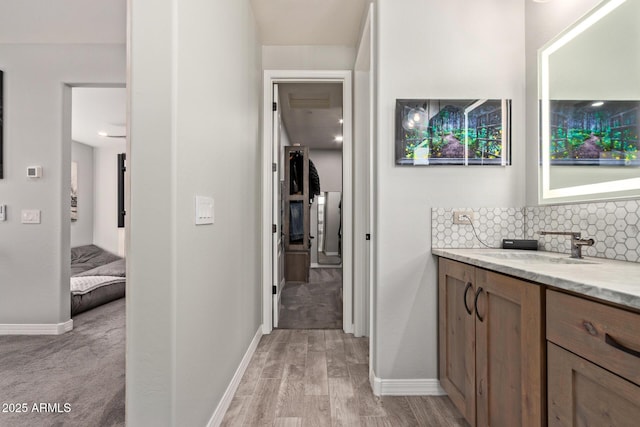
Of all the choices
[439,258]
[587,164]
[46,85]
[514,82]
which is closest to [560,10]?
[514,82]

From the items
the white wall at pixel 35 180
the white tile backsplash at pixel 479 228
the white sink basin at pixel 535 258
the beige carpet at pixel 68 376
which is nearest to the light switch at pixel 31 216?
the white wall at pixel 35 180

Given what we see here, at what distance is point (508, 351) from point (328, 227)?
5.94m

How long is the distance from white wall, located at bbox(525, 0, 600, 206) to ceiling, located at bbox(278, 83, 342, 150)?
185cm

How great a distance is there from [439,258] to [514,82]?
115 cm

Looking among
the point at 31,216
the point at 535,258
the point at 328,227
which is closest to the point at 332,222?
the point at 328,227

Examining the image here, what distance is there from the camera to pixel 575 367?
836mm

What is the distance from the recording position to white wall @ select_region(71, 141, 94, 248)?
5.72 meters

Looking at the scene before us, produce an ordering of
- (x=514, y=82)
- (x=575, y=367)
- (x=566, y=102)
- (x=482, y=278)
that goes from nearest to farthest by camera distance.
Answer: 1. (x=575, y=367)
2. (x=482, y=278)
3. (x=566, y=102)
4. (x=514, y=82)

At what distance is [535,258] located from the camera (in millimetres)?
1499

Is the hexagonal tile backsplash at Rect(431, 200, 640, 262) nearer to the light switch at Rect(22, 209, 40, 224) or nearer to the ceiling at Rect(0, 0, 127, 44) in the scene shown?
the ceiling at Rect(0, 0, 127, 44)

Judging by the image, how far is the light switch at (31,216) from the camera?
9.68 feet

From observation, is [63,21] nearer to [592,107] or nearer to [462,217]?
[462,217]

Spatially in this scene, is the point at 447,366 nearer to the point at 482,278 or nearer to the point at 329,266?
the point at 482,278

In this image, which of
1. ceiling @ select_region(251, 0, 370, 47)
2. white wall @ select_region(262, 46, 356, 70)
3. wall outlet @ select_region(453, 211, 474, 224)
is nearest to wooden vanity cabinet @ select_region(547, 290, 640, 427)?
wall outlet @ select_region(453, 211, 474, 224)
